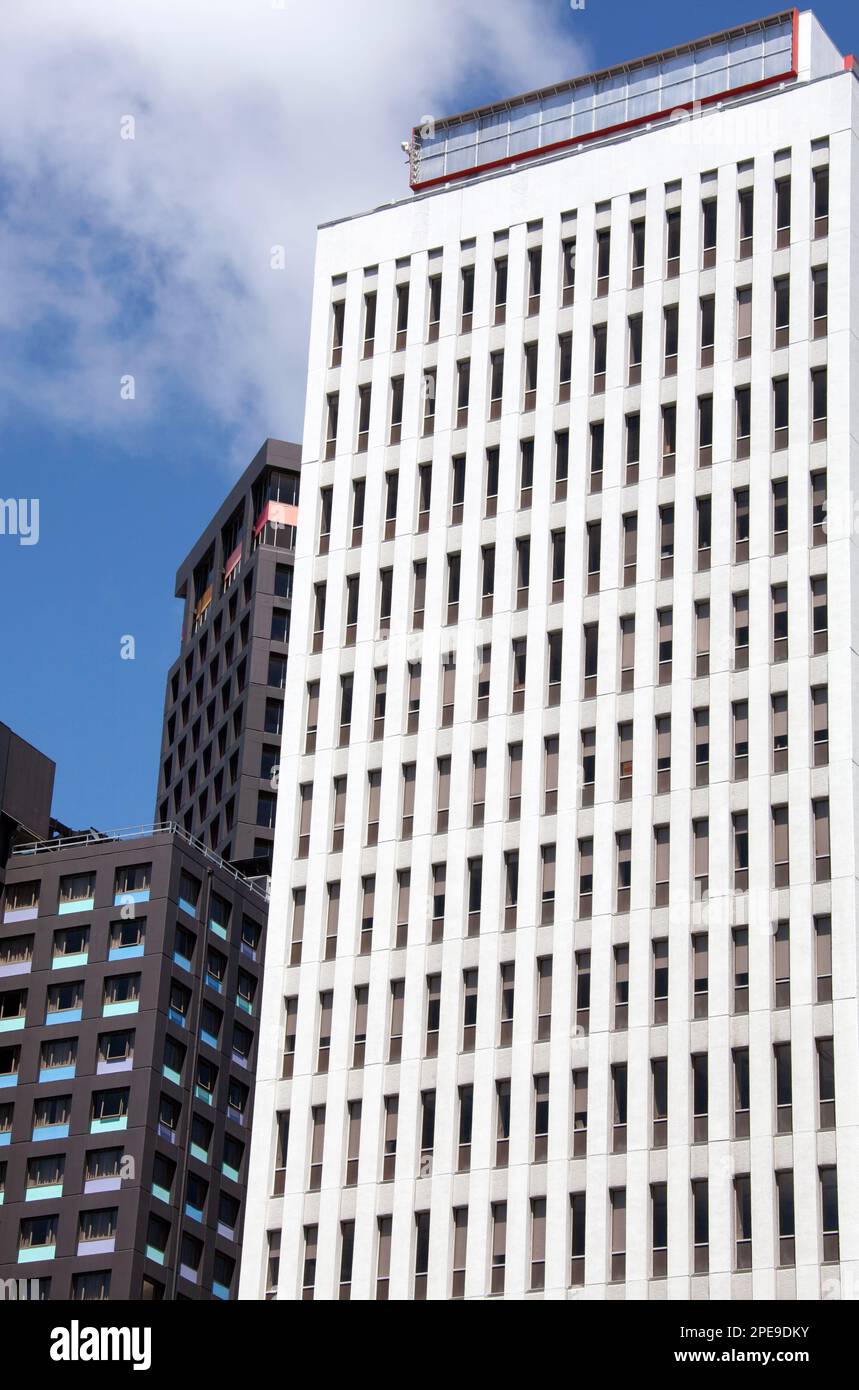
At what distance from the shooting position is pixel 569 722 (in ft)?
314

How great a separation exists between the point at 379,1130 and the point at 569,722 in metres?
17.9

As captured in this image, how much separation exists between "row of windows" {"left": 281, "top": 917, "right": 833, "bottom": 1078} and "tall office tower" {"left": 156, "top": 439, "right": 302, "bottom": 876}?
64.9m

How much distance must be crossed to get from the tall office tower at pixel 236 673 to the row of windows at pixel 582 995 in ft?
213

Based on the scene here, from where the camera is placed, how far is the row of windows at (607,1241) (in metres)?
83.4

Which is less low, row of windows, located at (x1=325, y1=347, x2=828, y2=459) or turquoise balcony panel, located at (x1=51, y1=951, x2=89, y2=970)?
row of windows, located at (x1=325, y1=347, x2=828, y2=459)

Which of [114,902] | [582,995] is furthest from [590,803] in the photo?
[114,902]

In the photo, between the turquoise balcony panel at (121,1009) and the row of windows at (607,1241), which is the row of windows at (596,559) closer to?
the row of windows at (607,1241)

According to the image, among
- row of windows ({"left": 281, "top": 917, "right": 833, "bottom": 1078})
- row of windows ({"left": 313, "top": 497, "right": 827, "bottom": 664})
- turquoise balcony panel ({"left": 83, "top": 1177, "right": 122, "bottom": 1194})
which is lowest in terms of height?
row of windows ({"left": 281, "top": 917, "right": 833, "bottom": 1078})

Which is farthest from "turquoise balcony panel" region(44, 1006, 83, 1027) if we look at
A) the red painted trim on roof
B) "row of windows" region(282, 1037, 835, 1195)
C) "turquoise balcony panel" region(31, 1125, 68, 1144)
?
the red painted trim on roof

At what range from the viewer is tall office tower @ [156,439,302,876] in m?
166

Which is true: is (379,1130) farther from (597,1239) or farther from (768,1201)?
(768,1201)

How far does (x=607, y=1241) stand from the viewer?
283ft

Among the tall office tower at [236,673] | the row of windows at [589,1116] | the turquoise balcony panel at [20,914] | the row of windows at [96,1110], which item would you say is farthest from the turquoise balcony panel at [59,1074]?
the row of windows at [589,1116]

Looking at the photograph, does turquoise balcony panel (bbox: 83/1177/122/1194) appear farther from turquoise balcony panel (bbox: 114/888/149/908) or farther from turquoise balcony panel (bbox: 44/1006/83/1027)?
turquoise balcony panel (bbox: 114/888/149/908)
